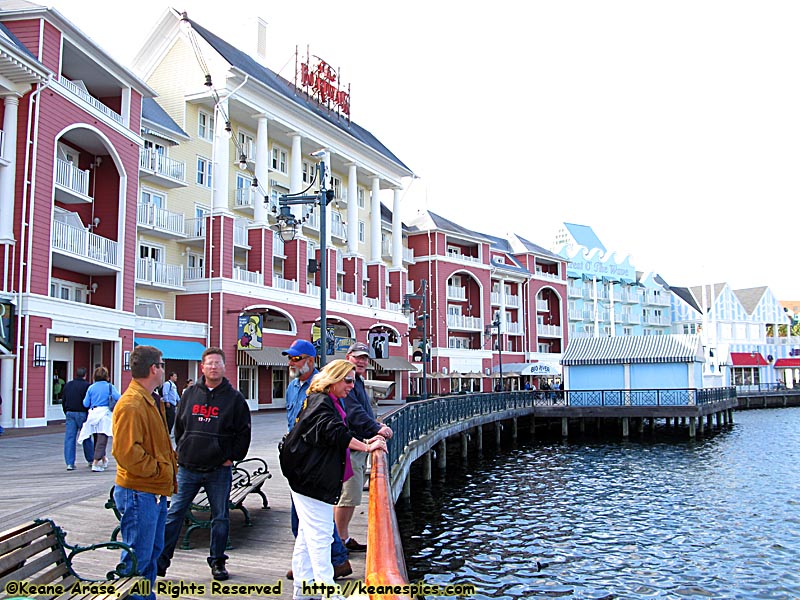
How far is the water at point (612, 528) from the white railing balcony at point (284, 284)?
16.2 m

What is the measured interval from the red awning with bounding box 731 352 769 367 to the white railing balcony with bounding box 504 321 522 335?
33612mm

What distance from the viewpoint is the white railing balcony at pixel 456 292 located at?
198 ft

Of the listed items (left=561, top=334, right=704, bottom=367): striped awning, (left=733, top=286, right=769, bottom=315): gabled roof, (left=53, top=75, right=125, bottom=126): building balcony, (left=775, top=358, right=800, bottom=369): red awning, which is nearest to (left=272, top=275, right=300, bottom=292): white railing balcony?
(left=53, top=75, right=125, bottom=126): building balcony

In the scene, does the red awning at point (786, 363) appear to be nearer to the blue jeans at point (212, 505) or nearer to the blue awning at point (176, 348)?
the blue awning at point (176, 348)

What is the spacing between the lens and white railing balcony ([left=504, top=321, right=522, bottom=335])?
64750 mm

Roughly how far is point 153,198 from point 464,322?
105 ft

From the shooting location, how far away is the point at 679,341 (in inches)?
1512

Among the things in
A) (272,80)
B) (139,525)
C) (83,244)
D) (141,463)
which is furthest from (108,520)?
(272,80)

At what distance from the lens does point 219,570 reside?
590cm

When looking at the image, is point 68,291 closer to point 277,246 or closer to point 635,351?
point 277,246

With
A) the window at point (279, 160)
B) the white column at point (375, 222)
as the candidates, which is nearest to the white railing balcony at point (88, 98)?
the window at point (279, 160)

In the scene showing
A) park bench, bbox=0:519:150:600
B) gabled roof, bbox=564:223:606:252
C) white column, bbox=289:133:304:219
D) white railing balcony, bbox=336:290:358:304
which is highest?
gabled roof, bbox=564:223:606:252

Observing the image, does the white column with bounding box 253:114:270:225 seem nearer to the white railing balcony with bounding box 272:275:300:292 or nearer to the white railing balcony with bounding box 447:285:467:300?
the white railing balcony with bounding box 272:275:300:292

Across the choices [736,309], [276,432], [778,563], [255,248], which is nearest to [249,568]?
[778,563]
